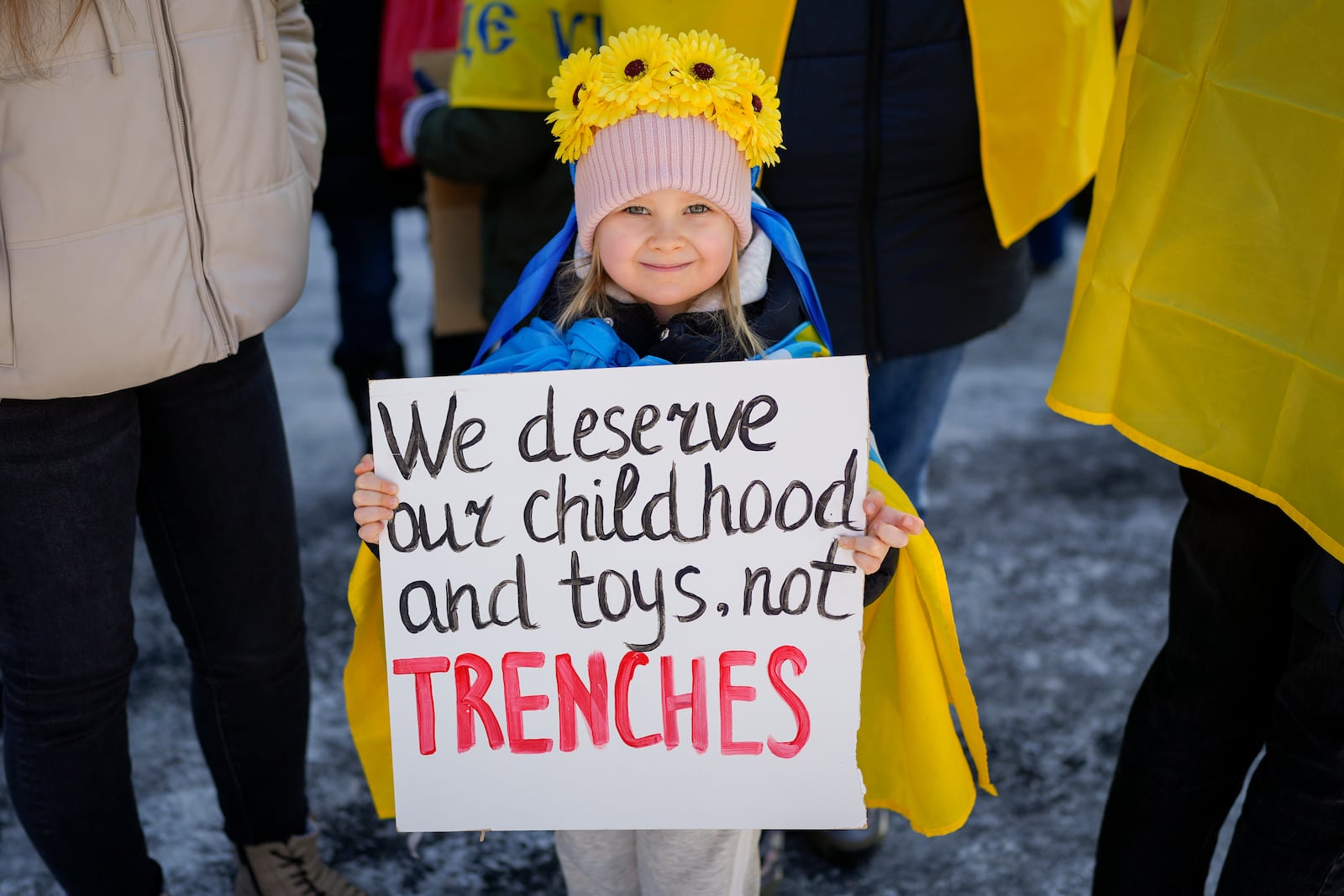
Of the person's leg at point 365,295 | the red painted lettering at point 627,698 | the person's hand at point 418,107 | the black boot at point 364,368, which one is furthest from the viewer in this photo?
the black boot at point 364,368

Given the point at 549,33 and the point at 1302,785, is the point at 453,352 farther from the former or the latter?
the point at 1302,785

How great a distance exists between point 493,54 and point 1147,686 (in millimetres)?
1555

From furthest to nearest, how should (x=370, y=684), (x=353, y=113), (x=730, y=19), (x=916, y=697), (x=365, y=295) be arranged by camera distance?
(x=365, y=295) → (x=353, y=113) → (x=730, y=19) → (x=370, y=684) → (x=916, y=697)

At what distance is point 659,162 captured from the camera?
1434mm

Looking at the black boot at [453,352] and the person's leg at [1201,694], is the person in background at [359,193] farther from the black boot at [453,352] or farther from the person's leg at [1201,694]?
the person's leg at [1201,694]

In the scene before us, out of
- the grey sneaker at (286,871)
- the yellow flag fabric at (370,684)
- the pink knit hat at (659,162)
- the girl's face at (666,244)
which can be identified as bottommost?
the grey sneaker at (286,871)

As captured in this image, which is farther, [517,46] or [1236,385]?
[517,46]

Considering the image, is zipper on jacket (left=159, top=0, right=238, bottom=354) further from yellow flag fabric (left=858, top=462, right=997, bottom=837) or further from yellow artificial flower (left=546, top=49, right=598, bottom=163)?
yellow flag fabric (left=858, top=462, right=997, bottom=837)

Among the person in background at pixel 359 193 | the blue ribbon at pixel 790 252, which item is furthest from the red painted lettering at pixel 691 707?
the person in background at pixel 359 193

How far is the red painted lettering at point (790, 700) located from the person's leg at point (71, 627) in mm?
508

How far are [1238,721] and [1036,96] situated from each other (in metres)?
0.98

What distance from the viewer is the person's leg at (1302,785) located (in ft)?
4.29

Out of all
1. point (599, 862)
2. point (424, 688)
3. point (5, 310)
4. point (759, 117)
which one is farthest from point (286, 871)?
point (759, 117)

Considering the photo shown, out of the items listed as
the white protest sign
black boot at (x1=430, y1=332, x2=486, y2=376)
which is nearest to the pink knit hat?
Answer: the white protest sign
